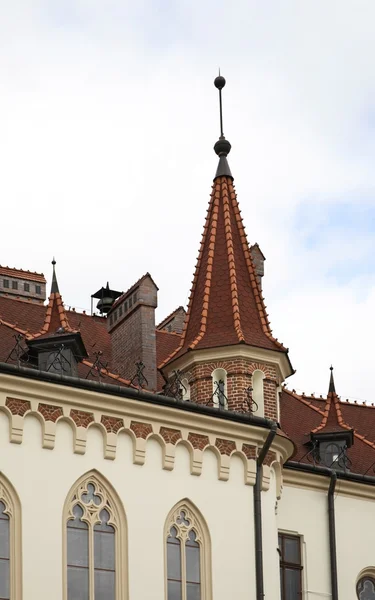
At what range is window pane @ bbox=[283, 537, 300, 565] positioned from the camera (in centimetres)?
3366

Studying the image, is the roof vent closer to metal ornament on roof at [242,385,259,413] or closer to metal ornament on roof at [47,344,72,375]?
metal ornament on roof at [242,385,259,413]

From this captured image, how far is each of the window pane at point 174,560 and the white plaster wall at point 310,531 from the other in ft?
12.7

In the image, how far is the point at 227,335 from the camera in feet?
109

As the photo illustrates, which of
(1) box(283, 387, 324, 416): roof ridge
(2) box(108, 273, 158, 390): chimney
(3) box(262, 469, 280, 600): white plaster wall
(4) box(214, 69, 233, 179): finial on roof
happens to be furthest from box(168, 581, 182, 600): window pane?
(4) box(214, 69, 233, 179): finial on roof

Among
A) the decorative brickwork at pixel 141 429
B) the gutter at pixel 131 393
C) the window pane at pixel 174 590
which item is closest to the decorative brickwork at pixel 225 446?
the gutter at pixel 131 393

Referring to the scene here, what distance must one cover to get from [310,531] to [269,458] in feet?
9.06

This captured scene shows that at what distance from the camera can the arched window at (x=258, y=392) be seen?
32719 mm

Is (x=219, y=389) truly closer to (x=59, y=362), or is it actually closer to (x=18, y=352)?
(x=59, y=362)

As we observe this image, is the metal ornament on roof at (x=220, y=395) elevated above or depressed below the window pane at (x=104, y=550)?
above

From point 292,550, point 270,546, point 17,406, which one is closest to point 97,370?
point 17,406

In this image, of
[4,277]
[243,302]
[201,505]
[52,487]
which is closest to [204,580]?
[201,505]

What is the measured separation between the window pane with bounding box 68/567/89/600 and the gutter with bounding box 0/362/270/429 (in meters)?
3.21

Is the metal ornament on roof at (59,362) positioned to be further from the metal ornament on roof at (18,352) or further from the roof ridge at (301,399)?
the roof ridge at (301,399)

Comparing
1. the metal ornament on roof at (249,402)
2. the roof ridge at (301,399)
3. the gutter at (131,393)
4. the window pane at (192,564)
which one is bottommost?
the window pane at (192,564)
